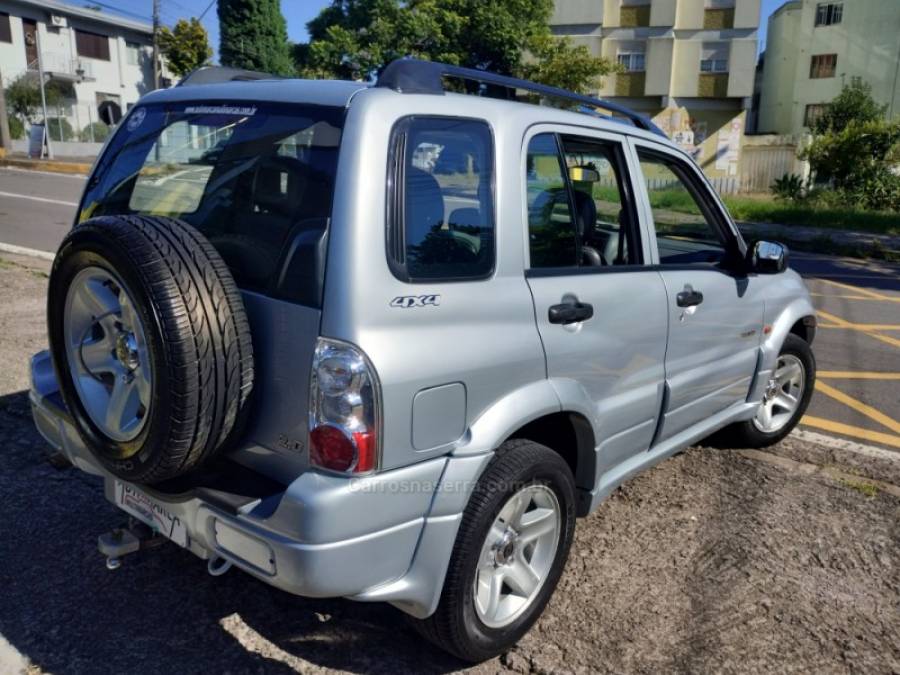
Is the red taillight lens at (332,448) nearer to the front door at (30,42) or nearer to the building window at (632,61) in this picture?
the building window at (632,61)

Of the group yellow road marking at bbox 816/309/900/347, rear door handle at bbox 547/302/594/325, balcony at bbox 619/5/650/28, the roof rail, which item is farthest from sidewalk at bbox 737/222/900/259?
balcony at bbox 619/5/650/28

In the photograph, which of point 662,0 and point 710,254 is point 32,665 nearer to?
point 710,254

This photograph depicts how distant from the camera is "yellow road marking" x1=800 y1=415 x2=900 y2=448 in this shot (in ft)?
16.3

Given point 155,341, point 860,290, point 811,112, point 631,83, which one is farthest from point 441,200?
point 811,112

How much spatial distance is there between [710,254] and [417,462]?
2323 millimetres

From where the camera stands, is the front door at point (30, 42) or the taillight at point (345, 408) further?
the front door at point (30, 42)

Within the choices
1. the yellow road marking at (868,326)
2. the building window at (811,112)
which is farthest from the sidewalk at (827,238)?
the building window at (811,112)

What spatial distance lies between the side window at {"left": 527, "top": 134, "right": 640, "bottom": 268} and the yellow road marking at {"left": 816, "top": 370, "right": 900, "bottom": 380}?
12.8 feet

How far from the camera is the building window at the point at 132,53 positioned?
1772 inches

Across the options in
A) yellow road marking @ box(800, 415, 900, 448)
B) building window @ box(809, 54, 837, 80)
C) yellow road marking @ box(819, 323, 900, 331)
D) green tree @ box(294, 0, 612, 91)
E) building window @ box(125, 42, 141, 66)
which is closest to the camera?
yellow road marking @ box(800, 415, 900, 448)

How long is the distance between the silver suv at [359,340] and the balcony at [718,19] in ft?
115

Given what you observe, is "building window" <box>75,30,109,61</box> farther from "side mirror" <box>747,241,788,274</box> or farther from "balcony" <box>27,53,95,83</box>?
"side mirror" <box>747,241,788,274</box>

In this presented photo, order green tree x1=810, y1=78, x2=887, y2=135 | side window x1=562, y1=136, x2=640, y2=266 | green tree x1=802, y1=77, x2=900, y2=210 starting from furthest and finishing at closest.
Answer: green tree x1=810, y1=78, x2=887, y2=135, green tree x1=802, y1=77, x2=900, y2=210, side window x1=562, y1=136, x2=640, y2=266

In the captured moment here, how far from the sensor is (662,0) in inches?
1318
